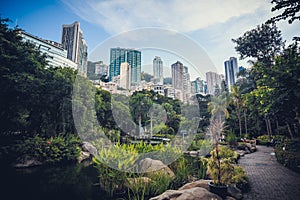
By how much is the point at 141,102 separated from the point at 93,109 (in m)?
4.28

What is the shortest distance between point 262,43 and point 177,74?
13567 millimetres

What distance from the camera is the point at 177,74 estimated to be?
9.59m

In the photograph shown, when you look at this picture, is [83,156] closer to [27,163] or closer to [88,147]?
[88,147]

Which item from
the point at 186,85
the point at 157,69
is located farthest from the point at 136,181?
the point at 186,85

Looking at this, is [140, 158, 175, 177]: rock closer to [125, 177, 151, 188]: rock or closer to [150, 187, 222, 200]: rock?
[125, 177, 151, 188]: rock

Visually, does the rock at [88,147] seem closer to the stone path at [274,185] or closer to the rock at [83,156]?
A: the rock at [83,156]

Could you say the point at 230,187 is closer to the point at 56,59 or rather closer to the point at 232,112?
the point at 232,112

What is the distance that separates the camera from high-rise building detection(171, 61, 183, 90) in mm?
9037

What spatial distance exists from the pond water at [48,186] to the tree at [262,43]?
18.4 m

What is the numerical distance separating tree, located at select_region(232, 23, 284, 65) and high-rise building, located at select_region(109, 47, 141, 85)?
14.8 m

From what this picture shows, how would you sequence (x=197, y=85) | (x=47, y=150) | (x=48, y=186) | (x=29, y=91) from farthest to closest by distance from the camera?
1. (x=197, y=85)
2. (x=29, y=91)
3. (x=47, y=150)
4. (x=48, y=186)

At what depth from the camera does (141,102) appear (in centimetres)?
1686

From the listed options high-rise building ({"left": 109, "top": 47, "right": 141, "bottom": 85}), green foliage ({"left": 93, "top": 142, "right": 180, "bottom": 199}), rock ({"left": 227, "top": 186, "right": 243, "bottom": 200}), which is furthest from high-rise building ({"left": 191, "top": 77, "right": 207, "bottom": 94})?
rock ({"left": 227, "top": 186, "right": 243, "bottom": 200})

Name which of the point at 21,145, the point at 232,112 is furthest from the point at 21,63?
the point at 232,112
